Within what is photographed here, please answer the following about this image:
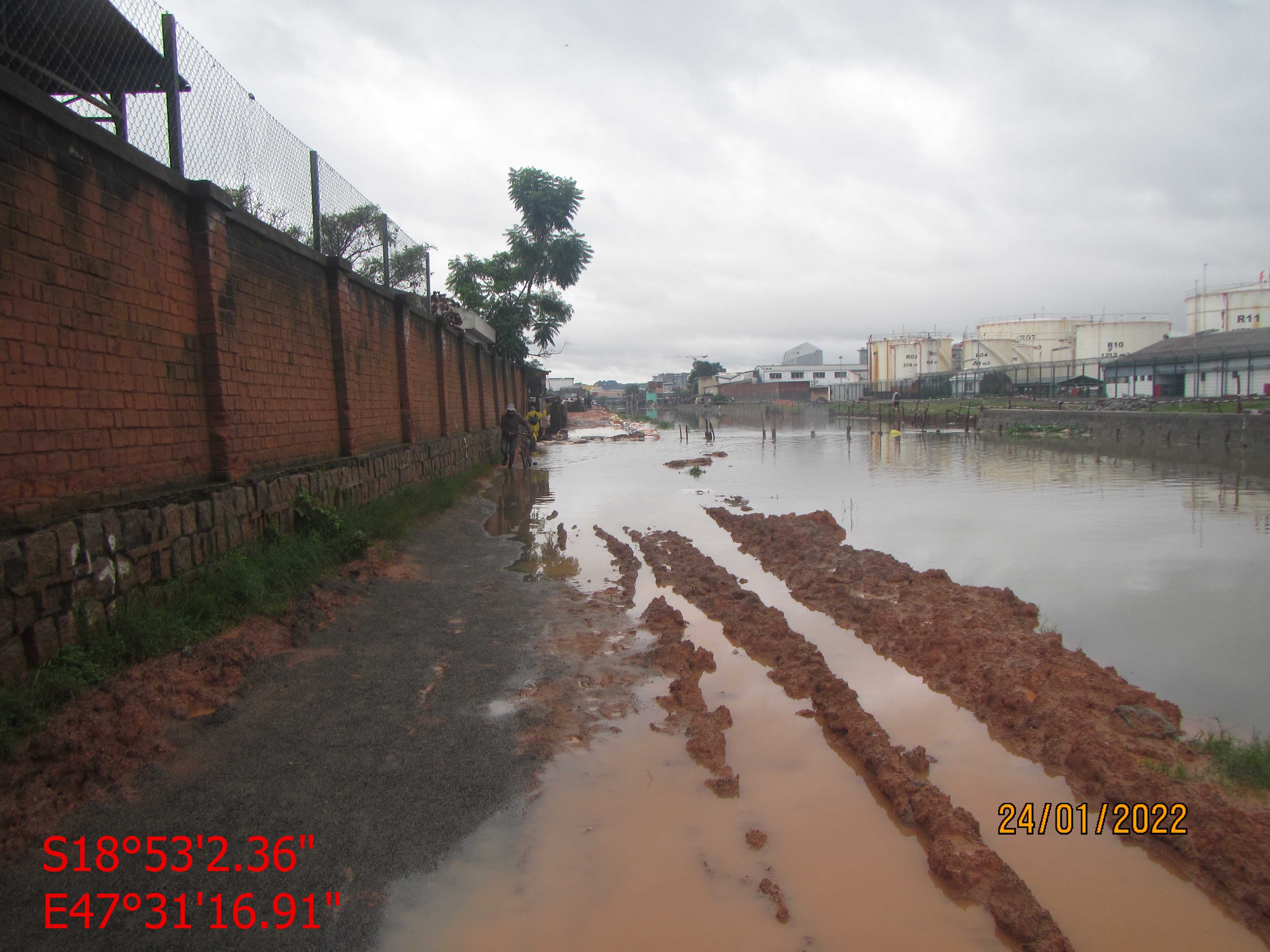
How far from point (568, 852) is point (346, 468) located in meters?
7.06

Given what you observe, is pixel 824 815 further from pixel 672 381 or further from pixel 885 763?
pixel 672 381

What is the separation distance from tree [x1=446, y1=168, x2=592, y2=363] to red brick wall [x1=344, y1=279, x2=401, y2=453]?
18.9 metres

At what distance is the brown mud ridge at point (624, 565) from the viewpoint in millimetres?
7789

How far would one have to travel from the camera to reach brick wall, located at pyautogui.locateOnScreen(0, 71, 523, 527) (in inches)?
174

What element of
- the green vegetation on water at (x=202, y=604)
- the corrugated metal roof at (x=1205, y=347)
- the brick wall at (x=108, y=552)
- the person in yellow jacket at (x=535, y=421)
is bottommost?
the green vegetation on water at (x=202, y=604)

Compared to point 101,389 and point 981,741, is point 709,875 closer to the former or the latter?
point 981,741

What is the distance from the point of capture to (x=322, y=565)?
287 inches

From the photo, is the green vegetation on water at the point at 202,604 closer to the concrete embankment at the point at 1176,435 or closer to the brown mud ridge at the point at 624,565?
the brown mud ridge at the point at 624,565

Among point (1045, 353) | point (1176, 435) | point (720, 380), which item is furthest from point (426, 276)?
point (720, 380)

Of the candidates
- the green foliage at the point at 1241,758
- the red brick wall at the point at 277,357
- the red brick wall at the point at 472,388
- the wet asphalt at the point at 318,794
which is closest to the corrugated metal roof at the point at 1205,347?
the red brick wall at the point at 472,388

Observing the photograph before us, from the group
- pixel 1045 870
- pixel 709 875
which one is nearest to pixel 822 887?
pixel 709 875

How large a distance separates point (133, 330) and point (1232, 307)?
70.0m

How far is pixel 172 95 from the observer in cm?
631

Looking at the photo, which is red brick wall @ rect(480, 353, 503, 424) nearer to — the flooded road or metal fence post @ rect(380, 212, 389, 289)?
metal fence post @ rect(380, 212, 389, 289)
